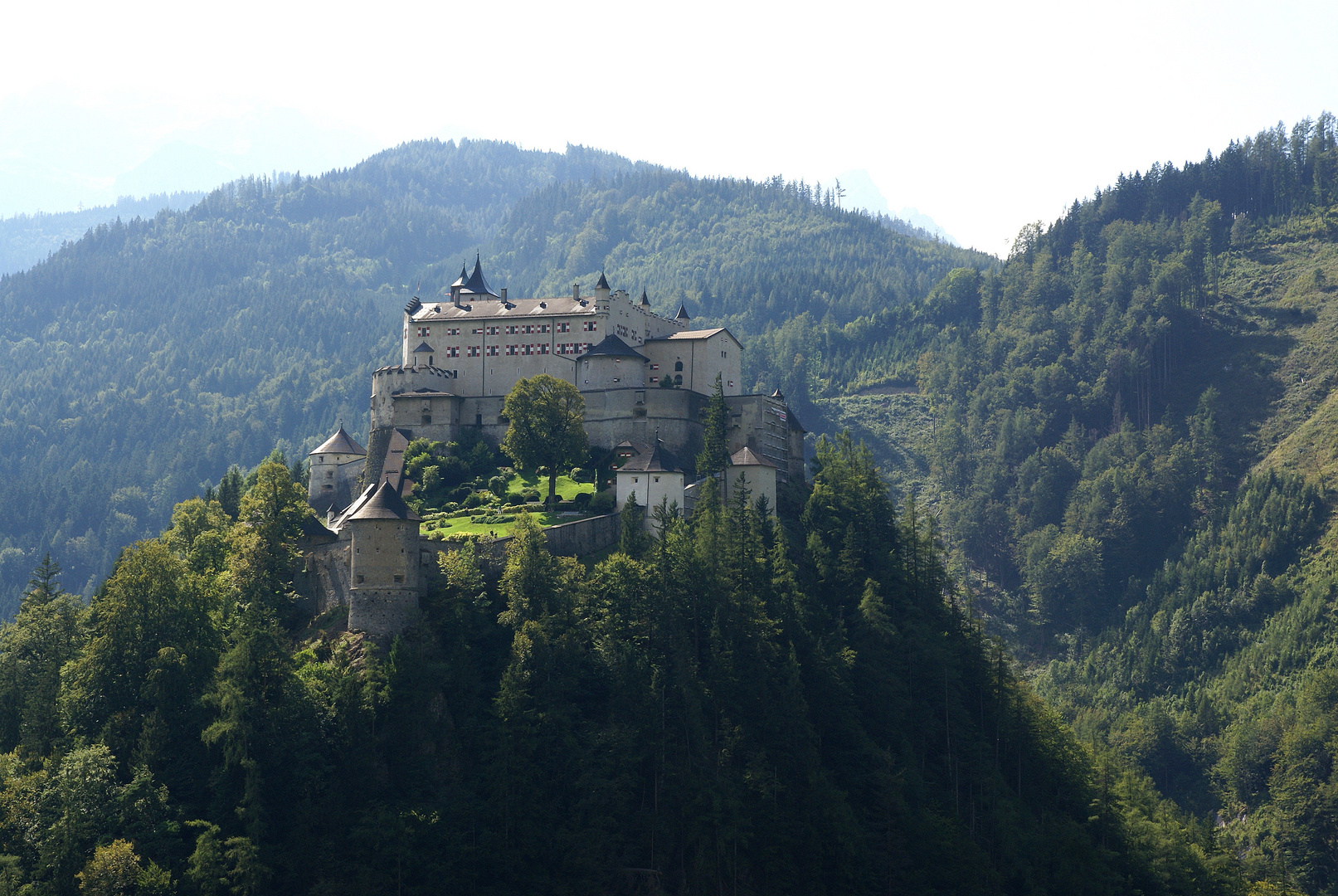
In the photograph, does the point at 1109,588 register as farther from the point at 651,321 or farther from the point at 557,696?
the point at 557,696

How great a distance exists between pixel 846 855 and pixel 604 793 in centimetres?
1366

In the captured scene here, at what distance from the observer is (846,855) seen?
7556cm

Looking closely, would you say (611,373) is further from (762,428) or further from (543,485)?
(543,485)

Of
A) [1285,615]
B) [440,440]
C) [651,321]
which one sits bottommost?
[1285,615]

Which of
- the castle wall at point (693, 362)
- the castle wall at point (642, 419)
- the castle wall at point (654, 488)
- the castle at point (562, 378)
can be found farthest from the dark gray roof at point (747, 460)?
the castle wall at point (693, 362)

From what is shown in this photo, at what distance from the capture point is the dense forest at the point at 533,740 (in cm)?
6888

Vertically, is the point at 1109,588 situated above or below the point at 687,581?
below

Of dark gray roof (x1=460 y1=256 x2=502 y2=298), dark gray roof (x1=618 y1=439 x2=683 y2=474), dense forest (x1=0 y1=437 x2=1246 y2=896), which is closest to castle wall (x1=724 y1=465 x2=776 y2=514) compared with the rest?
dense forest (x1=0 y1=437 x2=1246 y2=896)

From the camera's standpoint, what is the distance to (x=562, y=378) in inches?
4200

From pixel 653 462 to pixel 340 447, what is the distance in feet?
87.0

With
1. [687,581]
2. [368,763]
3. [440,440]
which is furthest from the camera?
[440,440]

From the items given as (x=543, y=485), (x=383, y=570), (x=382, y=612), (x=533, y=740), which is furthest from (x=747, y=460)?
(x=382, y=612)

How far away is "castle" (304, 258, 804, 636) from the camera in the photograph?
102 meters

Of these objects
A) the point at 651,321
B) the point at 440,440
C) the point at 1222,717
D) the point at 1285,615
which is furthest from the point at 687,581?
the point at 1285,615
